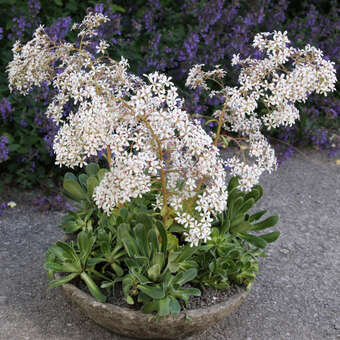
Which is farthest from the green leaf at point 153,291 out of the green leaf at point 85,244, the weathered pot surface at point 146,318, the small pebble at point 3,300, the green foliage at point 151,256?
the small pebble at point 3,300

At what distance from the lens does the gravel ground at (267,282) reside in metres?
2.62

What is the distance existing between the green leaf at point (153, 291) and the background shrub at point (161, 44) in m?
1.74

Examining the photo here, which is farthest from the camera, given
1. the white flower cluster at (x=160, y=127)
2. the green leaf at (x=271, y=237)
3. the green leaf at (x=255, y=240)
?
the green leaf at (x=271, y=237)

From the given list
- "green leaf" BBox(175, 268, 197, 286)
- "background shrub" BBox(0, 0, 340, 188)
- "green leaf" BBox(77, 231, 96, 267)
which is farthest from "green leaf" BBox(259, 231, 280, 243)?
"background shrub" BBox(0, 0, 340, 188)

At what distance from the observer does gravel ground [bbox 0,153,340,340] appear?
103 inches

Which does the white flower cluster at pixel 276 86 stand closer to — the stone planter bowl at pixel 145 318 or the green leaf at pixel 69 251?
the stone planter bowl at pixel 145 318

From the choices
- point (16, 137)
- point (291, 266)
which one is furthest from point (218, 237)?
point (16, 137)

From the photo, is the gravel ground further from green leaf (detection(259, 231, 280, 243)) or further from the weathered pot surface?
green leaf (detection(259, 231, 280, 243))

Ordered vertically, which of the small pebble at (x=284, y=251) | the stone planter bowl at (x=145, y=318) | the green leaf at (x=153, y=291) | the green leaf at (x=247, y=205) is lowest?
the small pebble at (x=284, y=251)

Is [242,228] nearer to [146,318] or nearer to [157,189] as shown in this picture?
[157,189]

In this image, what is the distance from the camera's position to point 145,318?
2244 millimetres

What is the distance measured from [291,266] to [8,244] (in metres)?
1.83

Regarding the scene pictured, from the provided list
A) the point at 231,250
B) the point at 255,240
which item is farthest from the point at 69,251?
the point at 255,240

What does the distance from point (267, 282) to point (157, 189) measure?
1.19 m
